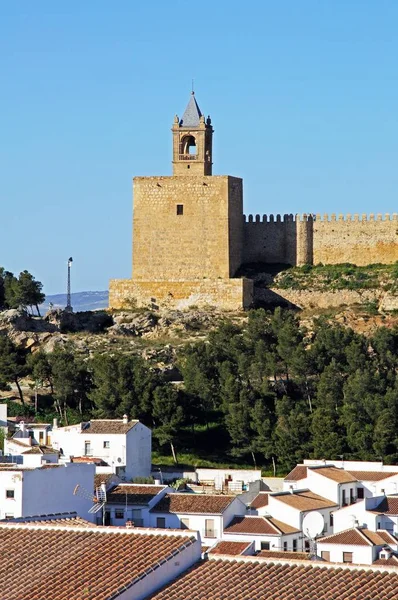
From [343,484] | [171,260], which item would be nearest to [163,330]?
[171,260]

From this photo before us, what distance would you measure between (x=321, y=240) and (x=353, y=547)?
30.1m

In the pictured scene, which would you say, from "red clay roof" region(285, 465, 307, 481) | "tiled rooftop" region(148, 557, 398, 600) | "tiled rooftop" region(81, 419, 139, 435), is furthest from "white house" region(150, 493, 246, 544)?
"tiled rooftop" region(148, 557, 398, 600)

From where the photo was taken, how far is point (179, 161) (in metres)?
59.1

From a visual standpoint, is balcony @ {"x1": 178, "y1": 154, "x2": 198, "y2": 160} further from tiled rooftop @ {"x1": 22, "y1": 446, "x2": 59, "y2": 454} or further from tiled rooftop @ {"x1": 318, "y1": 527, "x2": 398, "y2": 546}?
tiled rooftop @ {"x1": 318, "y1": 527, "x2": 398, "y2": 546}

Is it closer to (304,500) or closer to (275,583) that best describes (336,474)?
(304,500)

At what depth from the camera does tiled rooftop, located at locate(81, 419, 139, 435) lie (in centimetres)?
4422

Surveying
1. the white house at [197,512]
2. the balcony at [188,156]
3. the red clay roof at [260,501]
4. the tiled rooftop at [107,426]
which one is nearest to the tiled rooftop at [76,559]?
the white house at [197,512]

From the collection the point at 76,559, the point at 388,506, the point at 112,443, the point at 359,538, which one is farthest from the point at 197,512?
the point at 76,559

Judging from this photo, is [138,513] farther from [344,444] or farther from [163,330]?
[163,330]

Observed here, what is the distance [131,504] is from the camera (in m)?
34.7

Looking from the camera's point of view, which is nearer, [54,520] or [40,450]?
[54,520]

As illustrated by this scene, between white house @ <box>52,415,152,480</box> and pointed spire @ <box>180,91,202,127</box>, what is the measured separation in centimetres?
1724

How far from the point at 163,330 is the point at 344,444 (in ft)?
37.6

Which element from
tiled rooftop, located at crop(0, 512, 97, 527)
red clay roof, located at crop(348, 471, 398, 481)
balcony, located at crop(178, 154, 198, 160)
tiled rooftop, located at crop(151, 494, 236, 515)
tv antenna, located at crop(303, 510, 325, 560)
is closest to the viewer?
tiled rooftop, located at crop(0, 512, 97, 527)
